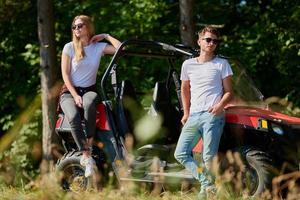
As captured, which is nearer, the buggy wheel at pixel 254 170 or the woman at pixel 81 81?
the buggy wheel at pixel 254 170

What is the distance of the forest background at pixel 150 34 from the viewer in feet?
48.0

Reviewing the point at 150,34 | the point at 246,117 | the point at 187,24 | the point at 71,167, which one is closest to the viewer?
the point at 246,117

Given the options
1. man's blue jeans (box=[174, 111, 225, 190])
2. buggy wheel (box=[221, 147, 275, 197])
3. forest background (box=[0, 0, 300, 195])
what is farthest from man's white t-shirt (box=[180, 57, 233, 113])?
forest background (box=[0, 0, 300, 195])

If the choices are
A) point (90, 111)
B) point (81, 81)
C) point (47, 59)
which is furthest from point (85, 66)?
point (47, 59)

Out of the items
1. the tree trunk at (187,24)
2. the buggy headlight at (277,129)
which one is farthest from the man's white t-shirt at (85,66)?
the tree trunk at (187,24)

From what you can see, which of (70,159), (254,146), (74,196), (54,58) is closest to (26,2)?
(54,58)

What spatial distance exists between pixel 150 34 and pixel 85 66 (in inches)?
279

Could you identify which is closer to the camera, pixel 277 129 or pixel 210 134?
pixel 210 134

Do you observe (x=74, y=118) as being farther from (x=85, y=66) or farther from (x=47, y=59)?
(x=47, y=59)

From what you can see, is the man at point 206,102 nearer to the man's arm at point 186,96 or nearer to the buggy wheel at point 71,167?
the man's arm at point 186,96

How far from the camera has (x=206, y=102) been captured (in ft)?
23.4

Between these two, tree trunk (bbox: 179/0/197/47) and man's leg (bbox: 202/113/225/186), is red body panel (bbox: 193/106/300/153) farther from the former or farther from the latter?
tree trunk (bbox: 179/0/197/47)

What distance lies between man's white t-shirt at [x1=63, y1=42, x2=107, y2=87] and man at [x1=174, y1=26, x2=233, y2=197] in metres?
1.25

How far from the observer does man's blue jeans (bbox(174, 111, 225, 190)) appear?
7.10m
